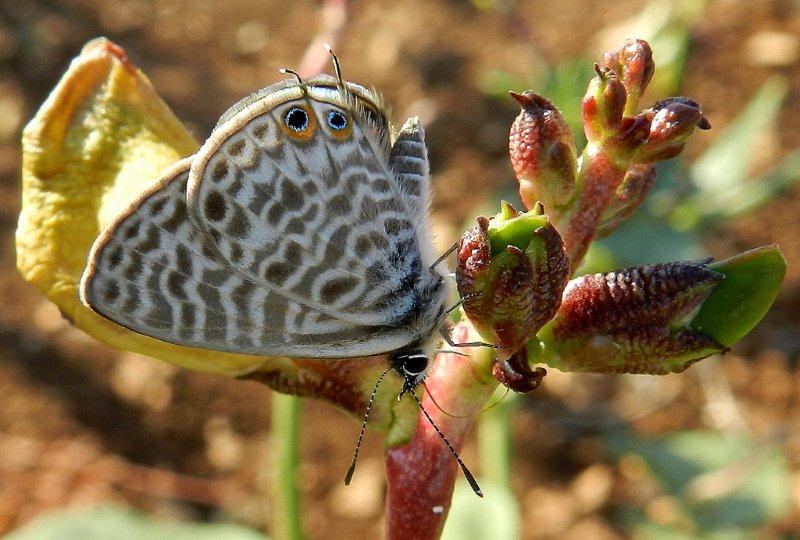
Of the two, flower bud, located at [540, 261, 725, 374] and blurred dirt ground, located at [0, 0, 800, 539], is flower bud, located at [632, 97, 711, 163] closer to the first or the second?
flower bud, located at [540, 261, 725, 374]

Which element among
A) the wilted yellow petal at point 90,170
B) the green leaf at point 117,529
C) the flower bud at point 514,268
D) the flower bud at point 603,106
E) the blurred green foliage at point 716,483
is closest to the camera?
the flower bud at point 514,268

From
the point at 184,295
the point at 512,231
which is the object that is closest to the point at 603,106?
the point at 512,231

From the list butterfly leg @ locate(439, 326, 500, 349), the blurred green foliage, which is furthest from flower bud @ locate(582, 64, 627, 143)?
the blurred green foliage

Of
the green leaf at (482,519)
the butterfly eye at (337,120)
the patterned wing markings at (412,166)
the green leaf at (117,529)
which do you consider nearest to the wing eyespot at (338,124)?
the butterfly eye at (337,120)

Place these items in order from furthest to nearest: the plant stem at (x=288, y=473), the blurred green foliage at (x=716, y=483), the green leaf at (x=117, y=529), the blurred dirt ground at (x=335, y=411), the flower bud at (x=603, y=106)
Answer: the blurred dirt ground at (x=335, y=411)
the blurred green foliage at (x=716, y=483)
the green leaf at (x=117, y=529)
the plant stem at (x=288, y=473)
the flower bud at (x=603, y=106)

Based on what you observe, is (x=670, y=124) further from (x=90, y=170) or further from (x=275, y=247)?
(x=90, y=170)

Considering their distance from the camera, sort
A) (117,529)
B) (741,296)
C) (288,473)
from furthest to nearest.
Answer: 1. (117,529)
2. (288,473)
3. (741,296)

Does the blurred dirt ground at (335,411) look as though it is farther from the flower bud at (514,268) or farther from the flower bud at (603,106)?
the flower bud at (514,268)
